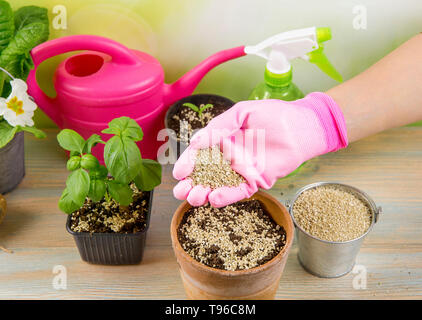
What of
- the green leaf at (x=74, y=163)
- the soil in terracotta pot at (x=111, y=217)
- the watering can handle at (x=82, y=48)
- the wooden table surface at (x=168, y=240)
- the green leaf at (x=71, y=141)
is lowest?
the wooden table surface at (x=168, y=240)

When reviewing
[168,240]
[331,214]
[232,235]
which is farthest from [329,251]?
[168,240]

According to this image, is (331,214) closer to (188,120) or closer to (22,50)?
(188,120)

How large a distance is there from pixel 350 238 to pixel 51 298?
58 centimetres

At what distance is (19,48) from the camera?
3.43 feet

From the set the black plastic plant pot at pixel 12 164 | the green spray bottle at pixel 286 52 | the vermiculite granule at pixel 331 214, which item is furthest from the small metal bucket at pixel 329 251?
the black plastic plant pot at pixel 12 164

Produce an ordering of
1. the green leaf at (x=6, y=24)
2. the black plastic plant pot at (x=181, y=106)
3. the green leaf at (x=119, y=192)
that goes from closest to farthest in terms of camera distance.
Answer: the green leaf at (x=119, y=192)
the green leaf at (x=6, y=24)
the black plastic plant pot at (x=181, y=106)

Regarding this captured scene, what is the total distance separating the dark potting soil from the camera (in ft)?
3.80

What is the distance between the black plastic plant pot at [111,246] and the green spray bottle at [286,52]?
377 mm

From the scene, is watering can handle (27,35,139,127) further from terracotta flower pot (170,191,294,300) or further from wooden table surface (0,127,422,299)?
terracotta flower pot (170,191,294,300)

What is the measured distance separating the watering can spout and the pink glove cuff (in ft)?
0.74

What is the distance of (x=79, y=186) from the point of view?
2.85 ft

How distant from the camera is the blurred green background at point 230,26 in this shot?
1.15 meters

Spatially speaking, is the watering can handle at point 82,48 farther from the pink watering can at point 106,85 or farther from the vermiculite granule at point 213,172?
the vermiculite granule at point 213,172

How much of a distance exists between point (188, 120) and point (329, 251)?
1.49 ft
